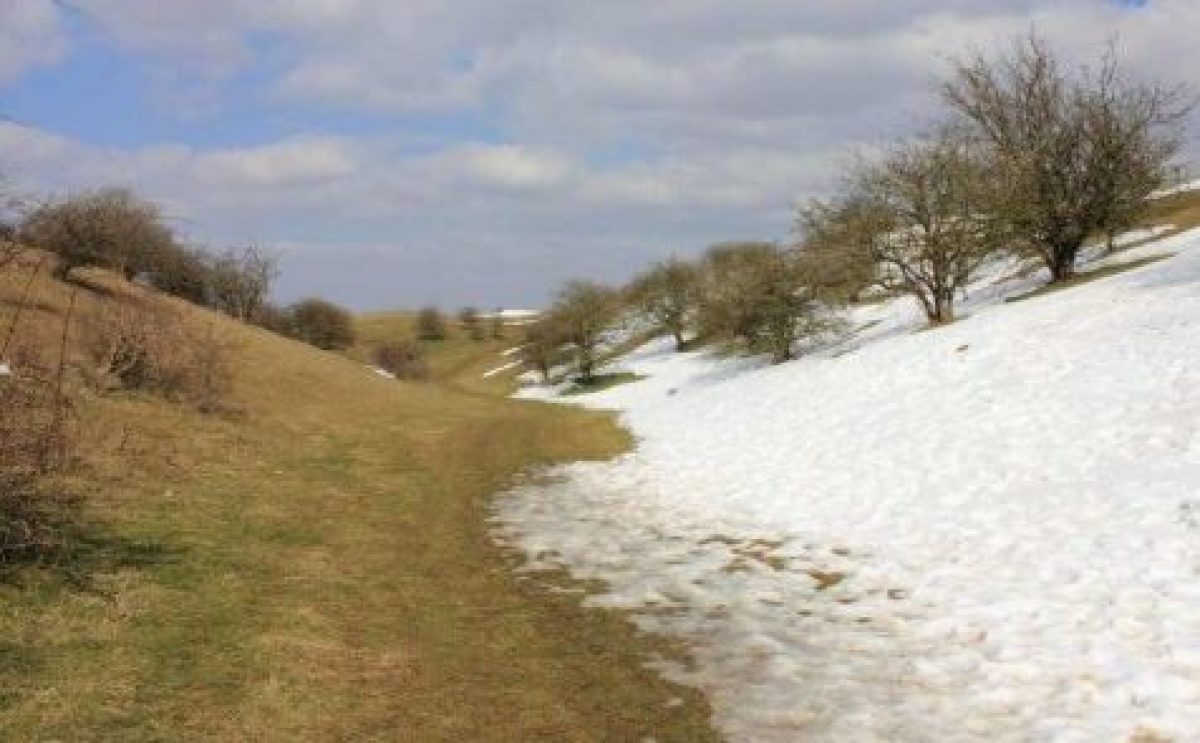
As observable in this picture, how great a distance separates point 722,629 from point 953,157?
92.1 feet

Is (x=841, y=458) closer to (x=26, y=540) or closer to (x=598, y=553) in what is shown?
(x=598, y=553)

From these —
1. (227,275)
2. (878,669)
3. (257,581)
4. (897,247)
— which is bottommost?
(878,669)

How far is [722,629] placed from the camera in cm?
1121

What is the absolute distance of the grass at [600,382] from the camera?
69812 mm

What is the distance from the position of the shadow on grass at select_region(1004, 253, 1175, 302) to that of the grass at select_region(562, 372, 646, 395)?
3541cm

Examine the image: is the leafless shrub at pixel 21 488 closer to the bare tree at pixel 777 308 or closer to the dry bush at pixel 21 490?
the dry bush at pixel 21 490

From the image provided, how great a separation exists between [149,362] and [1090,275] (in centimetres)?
2847

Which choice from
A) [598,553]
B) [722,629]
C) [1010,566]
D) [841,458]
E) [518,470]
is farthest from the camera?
[518,470]

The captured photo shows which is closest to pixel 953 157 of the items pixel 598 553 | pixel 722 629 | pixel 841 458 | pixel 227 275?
pixel 841 458

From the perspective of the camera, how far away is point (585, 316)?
284 ft

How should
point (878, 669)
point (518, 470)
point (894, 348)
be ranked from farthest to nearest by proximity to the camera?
1. point (894, 348)
2. point (518, 470)
3. point (878, 669)

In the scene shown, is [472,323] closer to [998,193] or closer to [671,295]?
[671,295]

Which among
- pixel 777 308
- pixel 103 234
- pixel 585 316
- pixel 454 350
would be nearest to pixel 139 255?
pixel 103 234

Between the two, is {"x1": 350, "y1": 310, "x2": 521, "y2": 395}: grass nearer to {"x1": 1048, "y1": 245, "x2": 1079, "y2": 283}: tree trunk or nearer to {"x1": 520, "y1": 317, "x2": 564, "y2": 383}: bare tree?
{"x1": 520, "y1": 317, "x2": 564, "y2": 383}: bare tree
